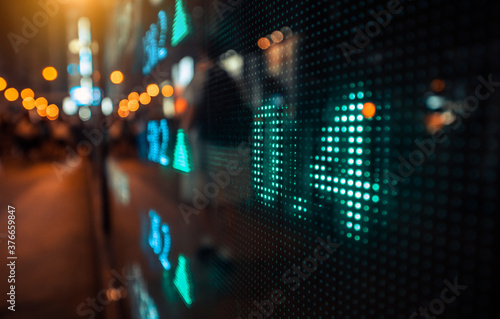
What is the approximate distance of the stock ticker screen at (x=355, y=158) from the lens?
0.59 m

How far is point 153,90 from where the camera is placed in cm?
291

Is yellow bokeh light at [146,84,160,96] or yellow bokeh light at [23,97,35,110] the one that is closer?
yellow bokeh light at [146,84,160,96]

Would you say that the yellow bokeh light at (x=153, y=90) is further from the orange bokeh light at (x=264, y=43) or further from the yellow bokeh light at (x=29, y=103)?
the yellow bokeh light at (x=29, y=103)

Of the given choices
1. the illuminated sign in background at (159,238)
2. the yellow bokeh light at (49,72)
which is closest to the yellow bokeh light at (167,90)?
the illuminated sign in background at (159,238)

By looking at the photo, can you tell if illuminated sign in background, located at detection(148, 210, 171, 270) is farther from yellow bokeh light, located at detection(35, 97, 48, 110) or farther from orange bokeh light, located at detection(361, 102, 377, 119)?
yellow bokeh light, located at detection(35, 97, 48, 110)

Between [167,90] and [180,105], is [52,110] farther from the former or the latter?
[180,105]

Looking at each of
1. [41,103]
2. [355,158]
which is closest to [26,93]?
[41,103]

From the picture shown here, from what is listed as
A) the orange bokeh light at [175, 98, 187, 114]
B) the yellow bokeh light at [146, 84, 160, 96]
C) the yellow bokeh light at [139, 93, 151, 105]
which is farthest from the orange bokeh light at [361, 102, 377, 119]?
the yellow bokeh light at [139, 93, 151, 105]

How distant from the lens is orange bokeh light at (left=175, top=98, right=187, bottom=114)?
2.13m

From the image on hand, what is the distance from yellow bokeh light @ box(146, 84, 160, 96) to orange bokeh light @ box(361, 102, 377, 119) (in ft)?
7.36

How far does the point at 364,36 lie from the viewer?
2.52 feet

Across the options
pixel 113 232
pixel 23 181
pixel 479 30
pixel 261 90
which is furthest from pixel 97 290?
pixel 23 181

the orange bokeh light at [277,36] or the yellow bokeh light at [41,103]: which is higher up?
the yellow bokeh light at [41,103]

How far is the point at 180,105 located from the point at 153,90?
2.71ft
